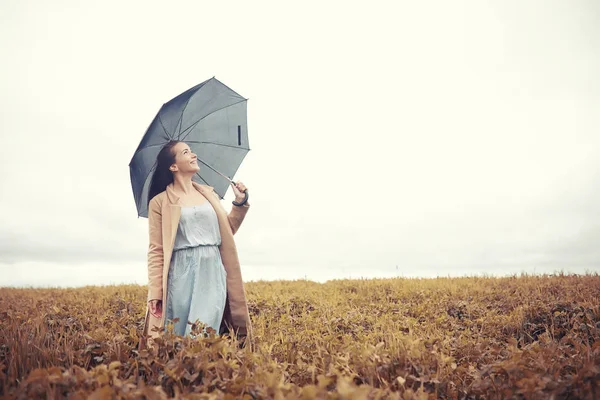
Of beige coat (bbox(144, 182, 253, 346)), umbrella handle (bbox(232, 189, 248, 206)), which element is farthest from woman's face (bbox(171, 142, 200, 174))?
umbrella handle (bbox(232, 189, 248, 206))

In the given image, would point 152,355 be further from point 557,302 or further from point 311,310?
point 557,302

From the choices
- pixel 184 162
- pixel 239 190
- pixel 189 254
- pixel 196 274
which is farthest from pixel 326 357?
pixel 184 162

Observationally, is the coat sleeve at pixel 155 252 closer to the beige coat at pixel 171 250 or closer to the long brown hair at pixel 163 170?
the beige coat at pixel 171 250

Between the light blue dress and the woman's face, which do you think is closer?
the light blue dress

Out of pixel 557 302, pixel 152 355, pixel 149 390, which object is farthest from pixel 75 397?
pixel 557 302

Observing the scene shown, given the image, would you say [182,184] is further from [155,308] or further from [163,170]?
[155,308]

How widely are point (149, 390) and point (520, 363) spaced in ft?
9.33

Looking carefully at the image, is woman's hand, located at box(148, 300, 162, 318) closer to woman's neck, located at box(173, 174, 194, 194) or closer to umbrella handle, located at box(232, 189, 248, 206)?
woman's neck, located at box(173, 174, 194, 194)

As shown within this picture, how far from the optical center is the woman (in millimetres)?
5250

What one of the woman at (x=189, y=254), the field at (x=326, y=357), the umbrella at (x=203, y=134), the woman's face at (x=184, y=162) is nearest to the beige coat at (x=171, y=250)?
the woman at (x=189, y=254)

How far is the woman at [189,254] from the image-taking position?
5.25m

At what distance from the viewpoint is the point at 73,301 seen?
34.8ft

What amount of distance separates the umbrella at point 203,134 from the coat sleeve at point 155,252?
3.18ft

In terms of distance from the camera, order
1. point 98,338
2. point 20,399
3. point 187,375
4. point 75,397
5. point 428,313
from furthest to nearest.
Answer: point 428,313 < point 98,338 < point 187,375 < point 20,399 < point 75,397
